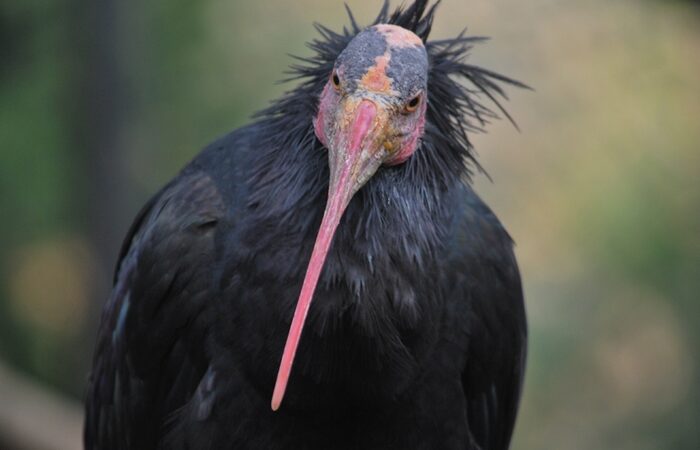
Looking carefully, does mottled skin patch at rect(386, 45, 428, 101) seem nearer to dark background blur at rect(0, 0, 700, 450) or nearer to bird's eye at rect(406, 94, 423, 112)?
bird's eye at rect(406, 94, 423, 112)

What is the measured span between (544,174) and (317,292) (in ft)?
15.4

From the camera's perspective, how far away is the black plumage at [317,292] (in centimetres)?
432

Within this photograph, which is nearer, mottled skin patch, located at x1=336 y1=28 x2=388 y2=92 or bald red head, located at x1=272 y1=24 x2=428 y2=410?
bald red head, located at x1=272 y1=24 x2=428 y2=410

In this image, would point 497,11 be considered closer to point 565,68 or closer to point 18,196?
point 565,68

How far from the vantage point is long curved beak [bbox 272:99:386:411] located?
12.6 ft

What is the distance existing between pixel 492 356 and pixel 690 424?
368 centimetres

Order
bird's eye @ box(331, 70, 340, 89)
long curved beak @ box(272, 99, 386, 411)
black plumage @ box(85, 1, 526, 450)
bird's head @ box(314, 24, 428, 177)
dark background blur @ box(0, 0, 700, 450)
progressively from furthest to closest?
dark background blur @ box(0, 0, 700, 450)
black plumage @ box(85, 1, 526, 450)
bird's eye @ box(331, 70, 340, 89)
bird's head @ box(314, 24, 428, 177)
long curved beak @ box(272, 99, 386, 411)

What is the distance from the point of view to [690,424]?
8.27 m

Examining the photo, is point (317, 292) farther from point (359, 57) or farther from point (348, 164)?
point (359, 57)

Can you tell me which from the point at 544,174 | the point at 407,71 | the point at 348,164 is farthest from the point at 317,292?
the point at 544,174

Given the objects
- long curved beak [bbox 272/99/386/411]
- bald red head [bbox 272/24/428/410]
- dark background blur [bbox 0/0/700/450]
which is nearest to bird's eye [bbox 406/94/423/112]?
bald red head [bbox 272/24/428/410]

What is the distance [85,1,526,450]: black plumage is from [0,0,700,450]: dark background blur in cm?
296

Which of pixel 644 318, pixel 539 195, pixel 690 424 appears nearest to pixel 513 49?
pixel 539 195

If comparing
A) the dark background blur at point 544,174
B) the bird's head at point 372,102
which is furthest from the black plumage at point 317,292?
the dark background blur at point 544,174
